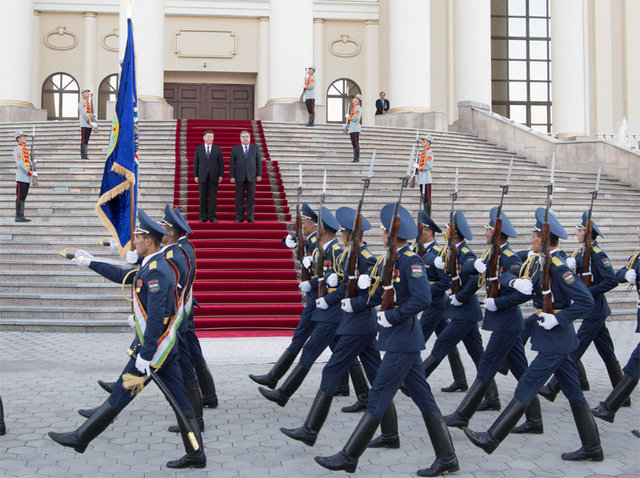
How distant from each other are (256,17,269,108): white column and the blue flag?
20.1 metres

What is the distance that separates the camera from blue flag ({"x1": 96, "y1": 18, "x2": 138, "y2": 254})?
7246 millimetres

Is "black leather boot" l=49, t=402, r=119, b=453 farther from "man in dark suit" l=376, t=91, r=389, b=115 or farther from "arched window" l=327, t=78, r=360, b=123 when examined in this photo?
"arched window" l=327, t=78, r=360, b=123

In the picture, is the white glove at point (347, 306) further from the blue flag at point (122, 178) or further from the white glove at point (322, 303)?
the blue flag at point (122, 178)

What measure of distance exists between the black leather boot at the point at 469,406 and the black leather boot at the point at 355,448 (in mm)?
1404

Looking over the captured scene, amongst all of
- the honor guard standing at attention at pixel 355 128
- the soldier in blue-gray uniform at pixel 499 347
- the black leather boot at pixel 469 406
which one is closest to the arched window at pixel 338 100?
the honor guard standing at attention at pixel 355 128

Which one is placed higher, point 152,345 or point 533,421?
point 152,345

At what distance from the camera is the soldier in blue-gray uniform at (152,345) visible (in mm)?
5191

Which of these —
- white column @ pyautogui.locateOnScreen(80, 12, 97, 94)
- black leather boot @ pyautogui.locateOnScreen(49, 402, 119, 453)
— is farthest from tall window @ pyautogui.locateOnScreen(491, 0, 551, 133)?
black leather boot @ pyautogui.locateOnScreen(49, 402, 119, 453)

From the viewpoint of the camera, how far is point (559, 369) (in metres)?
5.62

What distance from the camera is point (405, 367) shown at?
17.2 feet

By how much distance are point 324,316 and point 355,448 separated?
1.73 meters

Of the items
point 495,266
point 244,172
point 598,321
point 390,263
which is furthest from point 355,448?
point 244,172

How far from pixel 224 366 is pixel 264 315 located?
2756 mm

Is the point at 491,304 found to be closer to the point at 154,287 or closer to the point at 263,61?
the point at 154,287
